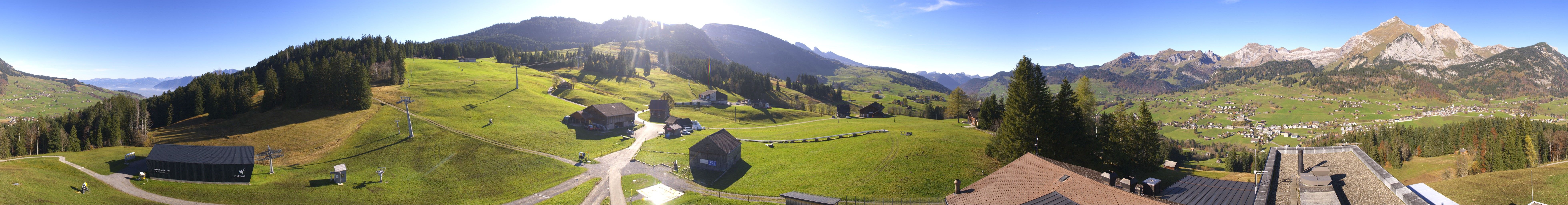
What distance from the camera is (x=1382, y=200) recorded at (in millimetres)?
22531

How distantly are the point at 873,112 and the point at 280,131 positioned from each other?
7477 cm

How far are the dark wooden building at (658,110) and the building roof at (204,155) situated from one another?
1289 inches

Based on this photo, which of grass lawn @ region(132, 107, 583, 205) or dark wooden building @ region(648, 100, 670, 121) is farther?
dark wooden building @ region(648, 100, 670, 121)

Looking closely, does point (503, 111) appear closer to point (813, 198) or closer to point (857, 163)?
point (857, 163)

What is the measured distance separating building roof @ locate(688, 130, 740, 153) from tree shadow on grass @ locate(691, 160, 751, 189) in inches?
54.2

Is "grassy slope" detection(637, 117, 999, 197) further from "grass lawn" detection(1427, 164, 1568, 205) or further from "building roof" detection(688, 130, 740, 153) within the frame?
"grass lawn" detection(1427, 164, 1568, 205)

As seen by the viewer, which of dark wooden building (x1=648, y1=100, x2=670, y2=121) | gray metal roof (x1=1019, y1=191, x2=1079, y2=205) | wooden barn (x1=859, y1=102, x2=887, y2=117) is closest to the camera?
gray metal roof (x1=1019, y1=191, x2=1079, y2=205)

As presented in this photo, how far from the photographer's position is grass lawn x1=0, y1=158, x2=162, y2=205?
102 ft

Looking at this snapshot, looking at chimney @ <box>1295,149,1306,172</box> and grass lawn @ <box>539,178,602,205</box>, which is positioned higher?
chimney @ <box>1295,149,1306,172</box>

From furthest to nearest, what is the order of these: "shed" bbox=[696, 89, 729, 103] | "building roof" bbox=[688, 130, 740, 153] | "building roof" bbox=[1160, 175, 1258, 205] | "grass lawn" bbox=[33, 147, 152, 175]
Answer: "shed" bbox=[696, 89, 729, 103] < "building roof" bbox=[688, 130, 740, 153] < "grass lawn" bbox=[33, 147, 152, 175] < "building roof" bbox=[1160, 175, 1258, 205]

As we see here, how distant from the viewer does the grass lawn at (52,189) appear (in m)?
30.9

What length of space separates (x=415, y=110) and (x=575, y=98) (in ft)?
66.7

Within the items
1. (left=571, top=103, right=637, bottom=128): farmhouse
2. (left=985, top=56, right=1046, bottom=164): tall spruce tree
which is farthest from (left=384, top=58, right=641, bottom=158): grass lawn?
(left=985, top=56, right=1046, bottom=164): tall spruce tree

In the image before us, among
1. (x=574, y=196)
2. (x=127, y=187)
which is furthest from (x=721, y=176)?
(x=127, y=187)
